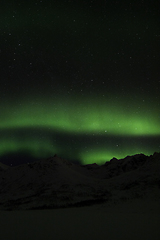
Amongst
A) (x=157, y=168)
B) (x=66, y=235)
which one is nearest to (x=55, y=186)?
(x=157, y=168)

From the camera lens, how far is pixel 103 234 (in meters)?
11.9

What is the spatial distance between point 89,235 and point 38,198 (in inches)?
1692

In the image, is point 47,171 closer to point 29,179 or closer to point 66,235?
point 29,179

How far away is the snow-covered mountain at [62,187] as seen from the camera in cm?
4550

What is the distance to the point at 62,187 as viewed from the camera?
197 feet

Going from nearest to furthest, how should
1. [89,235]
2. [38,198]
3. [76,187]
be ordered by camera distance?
[89,235] → [38,198] → [76,187]

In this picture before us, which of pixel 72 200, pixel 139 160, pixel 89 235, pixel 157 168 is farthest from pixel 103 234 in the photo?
pixel 139 160

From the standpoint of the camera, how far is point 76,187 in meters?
59.2

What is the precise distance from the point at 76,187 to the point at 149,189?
21.0 m

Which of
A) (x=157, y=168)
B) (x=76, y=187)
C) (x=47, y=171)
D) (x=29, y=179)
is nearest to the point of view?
(x=76, y=187)

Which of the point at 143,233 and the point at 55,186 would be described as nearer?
the point at 143,233

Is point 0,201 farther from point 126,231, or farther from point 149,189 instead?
point 126,231

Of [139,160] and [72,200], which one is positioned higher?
[139,160]

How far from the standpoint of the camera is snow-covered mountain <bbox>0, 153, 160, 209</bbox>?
4550 cm
